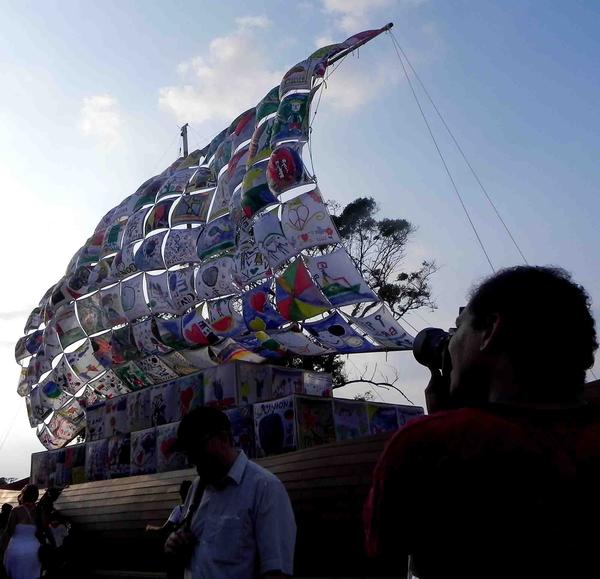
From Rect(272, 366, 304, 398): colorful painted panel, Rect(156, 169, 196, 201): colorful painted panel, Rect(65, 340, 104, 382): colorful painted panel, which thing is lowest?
Rect(272, 366, 304, 398): colorful painted panel

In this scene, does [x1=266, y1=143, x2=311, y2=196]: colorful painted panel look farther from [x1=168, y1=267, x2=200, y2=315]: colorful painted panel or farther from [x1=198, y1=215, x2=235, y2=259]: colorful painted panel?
[x1=168, y1=267, x2=200, y2=315]: colorful painted panel

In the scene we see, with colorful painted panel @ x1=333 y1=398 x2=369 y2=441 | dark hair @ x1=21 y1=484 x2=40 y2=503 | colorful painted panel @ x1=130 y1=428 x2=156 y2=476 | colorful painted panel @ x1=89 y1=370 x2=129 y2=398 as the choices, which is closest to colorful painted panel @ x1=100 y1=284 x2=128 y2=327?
colorful painted panel @ x1=89 y1=370 x2=129 y2=398

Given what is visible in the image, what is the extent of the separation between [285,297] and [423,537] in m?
14.3

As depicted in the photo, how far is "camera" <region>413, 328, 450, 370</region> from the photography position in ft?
5.27

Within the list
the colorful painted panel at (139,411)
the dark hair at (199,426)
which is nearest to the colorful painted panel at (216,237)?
the colorful painted panel at (139,411)

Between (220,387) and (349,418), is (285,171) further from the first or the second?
(349,418)

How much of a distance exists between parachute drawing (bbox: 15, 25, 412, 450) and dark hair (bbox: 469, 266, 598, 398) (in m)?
13.3

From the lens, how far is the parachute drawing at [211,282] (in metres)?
15.5

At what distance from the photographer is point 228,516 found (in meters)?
2.69

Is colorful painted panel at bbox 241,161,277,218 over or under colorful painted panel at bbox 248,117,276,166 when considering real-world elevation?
under

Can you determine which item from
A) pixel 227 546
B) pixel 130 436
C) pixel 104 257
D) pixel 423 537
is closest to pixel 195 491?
pixel 227 546

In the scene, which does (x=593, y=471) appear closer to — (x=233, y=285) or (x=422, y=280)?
(x=233, y=285)

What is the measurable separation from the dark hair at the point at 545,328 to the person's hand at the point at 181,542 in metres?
1.76

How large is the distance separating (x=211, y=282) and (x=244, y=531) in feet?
52.9
